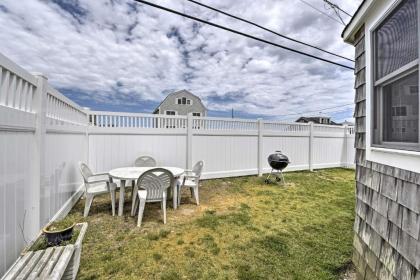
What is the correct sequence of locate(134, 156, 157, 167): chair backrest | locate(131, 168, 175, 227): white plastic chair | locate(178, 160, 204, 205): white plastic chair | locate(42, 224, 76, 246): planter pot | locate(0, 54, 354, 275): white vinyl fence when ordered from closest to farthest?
locate(0, 54, 354, 275): white vinyl fence
locate(42, 224, 76, 246): planter pot
locate(131, 168, 175, 227): white plastic chair
locate(178, 160, 204, 205): white plastic chair
locate(134, 156, 157, 167): chair backrest

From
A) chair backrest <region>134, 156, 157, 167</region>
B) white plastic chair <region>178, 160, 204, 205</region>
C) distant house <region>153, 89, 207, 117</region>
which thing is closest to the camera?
white plastic chair <region>178, 160, 204, 205</region>

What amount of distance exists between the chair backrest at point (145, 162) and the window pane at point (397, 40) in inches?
183

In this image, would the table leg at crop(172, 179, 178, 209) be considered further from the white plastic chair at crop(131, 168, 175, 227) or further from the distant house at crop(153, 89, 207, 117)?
the distant house at crop(153, 89, 207, 117)

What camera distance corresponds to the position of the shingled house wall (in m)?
1.34

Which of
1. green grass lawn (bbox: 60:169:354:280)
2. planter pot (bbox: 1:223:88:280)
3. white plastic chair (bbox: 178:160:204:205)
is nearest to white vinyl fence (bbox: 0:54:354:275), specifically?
planter pot (bbox: 1:223:88:280)

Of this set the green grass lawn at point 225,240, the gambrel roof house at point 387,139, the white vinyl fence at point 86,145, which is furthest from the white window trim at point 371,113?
the white vinyl fence at point 86,145

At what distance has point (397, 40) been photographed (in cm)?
157

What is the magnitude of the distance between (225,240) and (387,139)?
2.19 meters

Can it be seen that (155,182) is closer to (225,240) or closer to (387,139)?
(225,240)

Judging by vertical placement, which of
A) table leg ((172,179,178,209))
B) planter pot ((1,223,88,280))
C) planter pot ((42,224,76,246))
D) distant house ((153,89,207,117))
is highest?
distant house ((153,89,207,117))

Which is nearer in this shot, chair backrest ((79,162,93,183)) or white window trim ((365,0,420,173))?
white window trim ((365,0,420,173))

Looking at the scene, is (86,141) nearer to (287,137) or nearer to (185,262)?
(185,262)

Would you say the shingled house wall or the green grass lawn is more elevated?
the shingled house wall

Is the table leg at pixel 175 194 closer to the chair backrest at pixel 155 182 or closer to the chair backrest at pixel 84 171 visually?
the chair backrest at pixel 155 182
